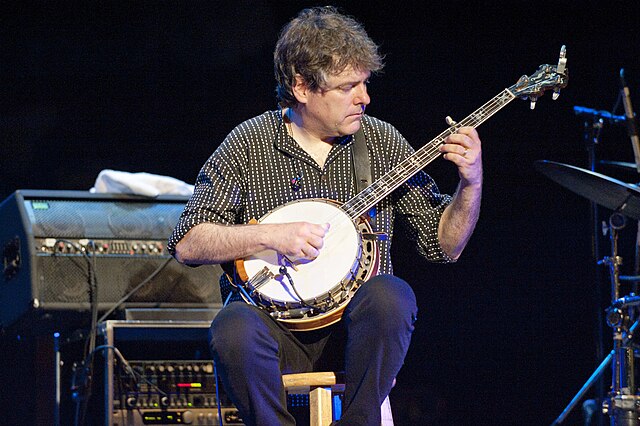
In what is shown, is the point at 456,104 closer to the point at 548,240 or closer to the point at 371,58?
the point at 548,240

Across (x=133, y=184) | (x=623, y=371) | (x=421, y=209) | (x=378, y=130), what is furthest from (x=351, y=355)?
(x=133, y=184)

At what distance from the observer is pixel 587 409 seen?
4.64 metres

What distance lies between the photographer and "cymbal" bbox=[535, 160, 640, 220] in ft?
12.6

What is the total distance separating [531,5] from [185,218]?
3.04 metres

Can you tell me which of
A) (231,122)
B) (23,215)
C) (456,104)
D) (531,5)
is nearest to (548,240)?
(456,104)

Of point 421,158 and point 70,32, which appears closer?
point 421,158

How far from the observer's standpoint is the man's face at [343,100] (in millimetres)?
3195

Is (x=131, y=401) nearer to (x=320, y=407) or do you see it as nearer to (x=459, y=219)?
(x=320, y=407)

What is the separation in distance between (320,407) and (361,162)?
33.8 inches

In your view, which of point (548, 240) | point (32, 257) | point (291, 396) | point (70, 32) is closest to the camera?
point (291, 396)

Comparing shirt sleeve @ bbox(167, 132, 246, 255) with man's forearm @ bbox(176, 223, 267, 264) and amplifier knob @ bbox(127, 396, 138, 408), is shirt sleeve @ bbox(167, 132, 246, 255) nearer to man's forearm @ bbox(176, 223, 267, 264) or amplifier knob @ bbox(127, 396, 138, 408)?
man's forearm @ bbox(176, 223, 267, 264)

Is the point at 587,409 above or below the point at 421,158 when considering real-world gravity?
below

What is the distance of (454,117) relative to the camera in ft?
17.9

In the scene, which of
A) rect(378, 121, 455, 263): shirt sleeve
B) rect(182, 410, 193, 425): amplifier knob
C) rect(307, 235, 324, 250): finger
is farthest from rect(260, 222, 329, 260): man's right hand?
rect(182, 410, 193, 425): amplifier knob
